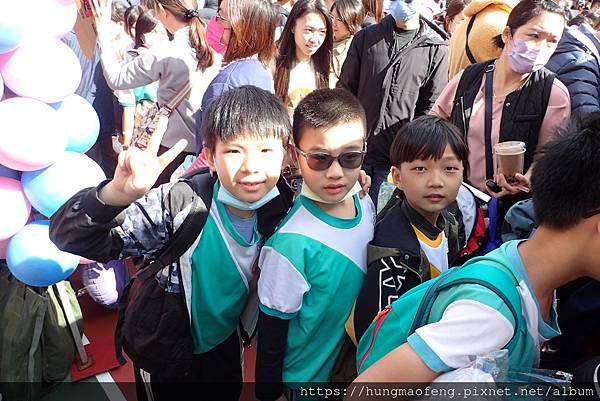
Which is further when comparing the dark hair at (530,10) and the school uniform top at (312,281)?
the dark hair at (530,10)

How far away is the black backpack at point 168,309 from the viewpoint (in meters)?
1.53

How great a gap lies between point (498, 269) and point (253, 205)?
80 centimetres

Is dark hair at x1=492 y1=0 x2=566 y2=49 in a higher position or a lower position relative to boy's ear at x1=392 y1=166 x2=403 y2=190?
higher

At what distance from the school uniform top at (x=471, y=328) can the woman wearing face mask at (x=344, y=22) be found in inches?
128

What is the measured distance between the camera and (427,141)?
5.76 feet

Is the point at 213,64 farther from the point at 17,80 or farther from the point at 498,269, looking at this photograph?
the point at 498,269

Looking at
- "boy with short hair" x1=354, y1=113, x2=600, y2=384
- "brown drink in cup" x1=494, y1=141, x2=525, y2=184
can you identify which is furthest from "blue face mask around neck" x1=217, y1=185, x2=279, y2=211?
"brown drink in cup" x1=494, y1=141, x2=525, y2=184

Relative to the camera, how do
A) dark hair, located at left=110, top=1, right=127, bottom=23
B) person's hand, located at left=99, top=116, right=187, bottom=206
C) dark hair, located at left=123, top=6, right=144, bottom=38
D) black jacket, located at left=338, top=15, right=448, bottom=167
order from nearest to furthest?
1. person's hand, located at left=99, top=116, right=187, bottom=206
2. black jacket, located at left=338, top=15, right=448, bottom=167
3. dark hair, located at left=110, top=1, right=127, bottom=23
4. dark hair, located at left=123, top=6, right=144, bottom=38

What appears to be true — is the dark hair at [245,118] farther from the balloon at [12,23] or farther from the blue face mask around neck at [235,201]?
the balloon at [12,23]

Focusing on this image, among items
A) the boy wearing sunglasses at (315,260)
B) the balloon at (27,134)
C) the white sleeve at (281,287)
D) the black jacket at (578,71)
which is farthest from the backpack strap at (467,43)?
the balloon at (27,134)

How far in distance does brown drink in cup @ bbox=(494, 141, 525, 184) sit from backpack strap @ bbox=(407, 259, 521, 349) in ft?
3.11

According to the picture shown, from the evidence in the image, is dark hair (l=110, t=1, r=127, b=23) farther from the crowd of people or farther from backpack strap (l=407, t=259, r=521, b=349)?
backpack strap (l=407, t=259, r=521, b=349)

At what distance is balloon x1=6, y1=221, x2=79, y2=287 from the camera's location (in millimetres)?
2240

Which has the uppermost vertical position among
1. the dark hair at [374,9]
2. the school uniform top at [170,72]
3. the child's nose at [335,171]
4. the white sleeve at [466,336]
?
the dark hair at [374,9]
